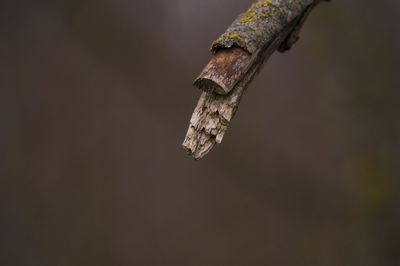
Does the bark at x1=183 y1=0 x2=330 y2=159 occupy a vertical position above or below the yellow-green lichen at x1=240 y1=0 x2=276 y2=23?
below

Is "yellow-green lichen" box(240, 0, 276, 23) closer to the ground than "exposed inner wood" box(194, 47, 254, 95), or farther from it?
farther from it

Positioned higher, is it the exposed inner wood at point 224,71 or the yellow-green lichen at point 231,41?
the yellow-green lichen at point 231,41

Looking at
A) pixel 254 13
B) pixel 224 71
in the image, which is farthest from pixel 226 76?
pixel 254 13

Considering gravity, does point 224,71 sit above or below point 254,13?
below

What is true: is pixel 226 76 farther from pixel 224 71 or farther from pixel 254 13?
pixel 254 13

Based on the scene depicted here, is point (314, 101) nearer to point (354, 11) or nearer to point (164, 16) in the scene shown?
point (354, 11)

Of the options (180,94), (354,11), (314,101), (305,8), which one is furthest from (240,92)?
(354,11)

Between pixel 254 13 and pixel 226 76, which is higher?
pixel 254 13
